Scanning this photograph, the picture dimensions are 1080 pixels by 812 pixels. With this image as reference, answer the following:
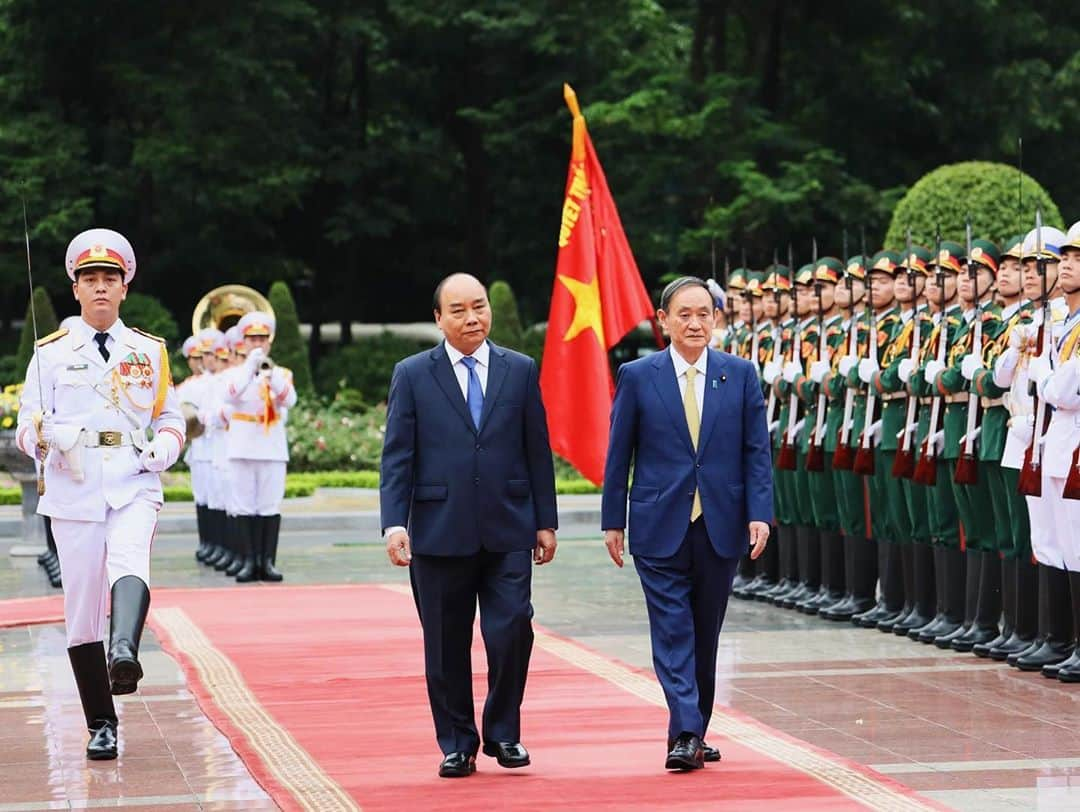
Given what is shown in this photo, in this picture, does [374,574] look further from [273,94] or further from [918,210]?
[273,94]

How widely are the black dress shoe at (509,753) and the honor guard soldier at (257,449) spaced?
31.2 feet

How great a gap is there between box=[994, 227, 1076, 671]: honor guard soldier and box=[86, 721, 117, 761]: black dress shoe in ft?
15.4

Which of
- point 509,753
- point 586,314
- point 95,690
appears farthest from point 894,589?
point 95,690

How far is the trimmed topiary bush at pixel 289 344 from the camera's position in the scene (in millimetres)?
32469

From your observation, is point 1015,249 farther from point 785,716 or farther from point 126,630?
point 126,630

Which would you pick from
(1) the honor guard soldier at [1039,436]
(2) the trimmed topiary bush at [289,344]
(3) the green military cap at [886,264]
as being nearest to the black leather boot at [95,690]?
(1) the honor guard soldier at [1039,436]

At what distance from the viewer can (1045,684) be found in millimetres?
10516

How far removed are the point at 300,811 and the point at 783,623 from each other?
6740mm

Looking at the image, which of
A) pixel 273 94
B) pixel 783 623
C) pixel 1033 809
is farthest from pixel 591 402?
pixel 273 94

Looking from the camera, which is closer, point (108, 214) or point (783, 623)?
point (783, 623)

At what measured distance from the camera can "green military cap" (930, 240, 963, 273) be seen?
39.9 feet

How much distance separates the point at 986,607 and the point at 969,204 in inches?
491

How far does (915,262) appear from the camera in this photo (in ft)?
41.5

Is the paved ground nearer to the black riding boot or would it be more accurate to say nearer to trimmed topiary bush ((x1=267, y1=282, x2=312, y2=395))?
the black riding boot
